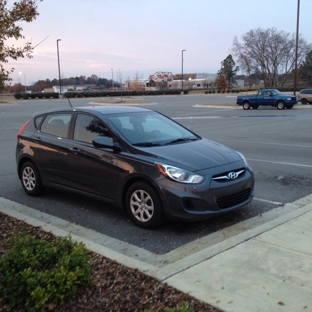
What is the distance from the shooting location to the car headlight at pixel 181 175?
5.10m

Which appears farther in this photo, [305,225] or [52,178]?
[52,178]

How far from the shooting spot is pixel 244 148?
12.4 meters

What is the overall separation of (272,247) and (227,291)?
3.84 ft

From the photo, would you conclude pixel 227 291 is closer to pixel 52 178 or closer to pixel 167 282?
pixel 167 282

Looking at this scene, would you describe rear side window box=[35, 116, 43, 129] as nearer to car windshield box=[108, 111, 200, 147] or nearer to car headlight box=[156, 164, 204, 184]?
car windshield box=[108, 111, 200, 147]

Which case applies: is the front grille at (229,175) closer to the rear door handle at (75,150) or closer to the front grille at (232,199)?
the front grille at (232,199)

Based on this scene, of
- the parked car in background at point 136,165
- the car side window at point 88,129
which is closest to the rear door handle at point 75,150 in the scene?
the parked car in background at point 136,165

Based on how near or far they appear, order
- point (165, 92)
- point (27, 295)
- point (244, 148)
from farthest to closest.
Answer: point (165, 92)
point (244, 148)
point (27, 295)

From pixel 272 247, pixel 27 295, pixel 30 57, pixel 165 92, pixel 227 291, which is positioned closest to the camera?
pixel 27 295

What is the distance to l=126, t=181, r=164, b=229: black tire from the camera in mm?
5207

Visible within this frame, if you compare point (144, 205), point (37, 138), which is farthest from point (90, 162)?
point (37, 138)

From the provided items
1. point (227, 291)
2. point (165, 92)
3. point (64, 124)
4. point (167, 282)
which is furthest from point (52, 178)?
point (165, 92)

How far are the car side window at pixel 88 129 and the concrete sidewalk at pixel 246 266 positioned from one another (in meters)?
1.43

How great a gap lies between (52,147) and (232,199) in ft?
10.1
